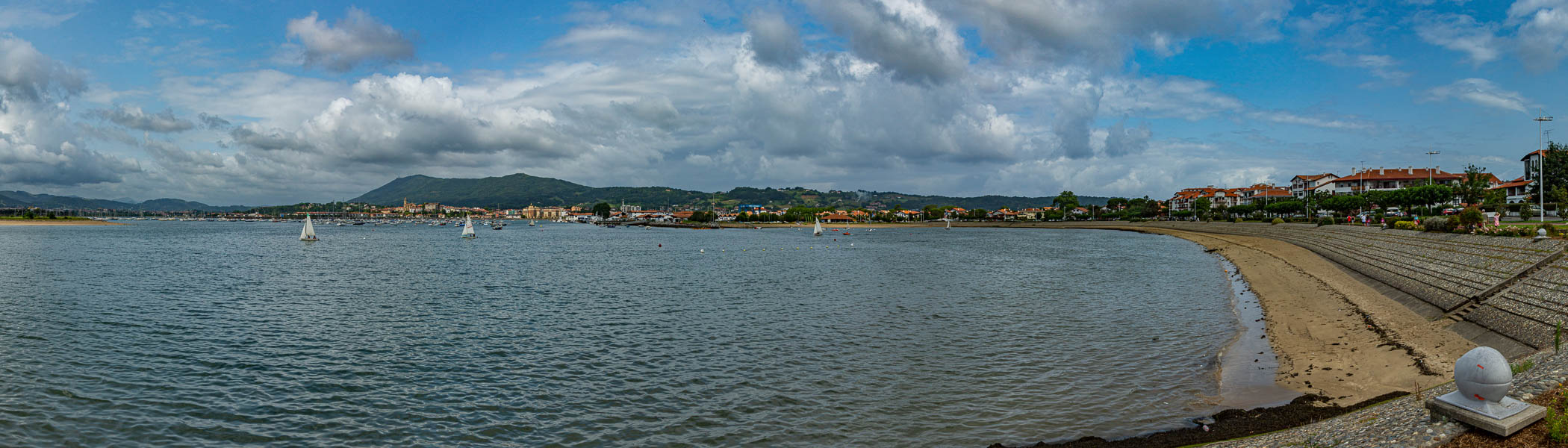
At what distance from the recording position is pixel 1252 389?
15750 millimetres

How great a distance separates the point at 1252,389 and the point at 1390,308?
12.8 meters

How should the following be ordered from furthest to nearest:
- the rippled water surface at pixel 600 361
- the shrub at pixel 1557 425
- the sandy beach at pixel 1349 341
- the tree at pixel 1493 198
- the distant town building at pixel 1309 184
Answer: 1. the distant town building at pixel 1309 184
2. the tree at pixel 1493 198
3. the sandy beach at pixel 1349 341
4. the rippled water surface at pixel 600 361
5. the shrub at pixel 1557 425

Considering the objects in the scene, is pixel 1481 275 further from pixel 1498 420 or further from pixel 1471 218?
pixel 1498 420

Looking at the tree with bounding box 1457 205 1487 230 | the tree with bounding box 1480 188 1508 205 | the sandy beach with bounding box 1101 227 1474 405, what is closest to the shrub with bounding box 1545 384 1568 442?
the sandy beach with bounding box 1101 227 1474 405

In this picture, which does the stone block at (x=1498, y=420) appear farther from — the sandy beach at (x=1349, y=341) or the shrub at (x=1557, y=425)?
the sandy beach at (x=1349, y=341)

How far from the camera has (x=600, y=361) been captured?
767 inches

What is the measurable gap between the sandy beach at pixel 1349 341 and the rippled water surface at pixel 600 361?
1.89 metres

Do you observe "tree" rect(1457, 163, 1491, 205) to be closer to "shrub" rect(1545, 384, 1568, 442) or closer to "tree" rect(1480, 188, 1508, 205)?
"tree" rect(1480, 188, 1508, 205)

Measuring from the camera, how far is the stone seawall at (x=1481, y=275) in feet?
55.9

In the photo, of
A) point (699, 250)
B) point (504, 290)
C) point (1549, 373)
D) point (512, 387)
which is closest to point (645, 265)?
point (504, 290)

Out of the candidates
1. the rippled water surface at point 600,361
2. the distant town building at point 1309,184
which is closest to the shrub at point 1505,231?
the rippled water surface at point 600,361

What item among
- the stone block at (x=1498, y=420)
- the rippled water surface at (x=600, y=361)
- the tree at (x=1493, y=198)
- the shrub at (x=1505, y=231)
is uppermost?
the tree at (x=1493, y=198)

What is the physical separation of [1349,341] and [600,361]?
20304 mm

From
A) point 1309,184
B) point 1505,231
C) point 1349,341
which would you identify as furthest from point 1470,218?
point 1309,184
